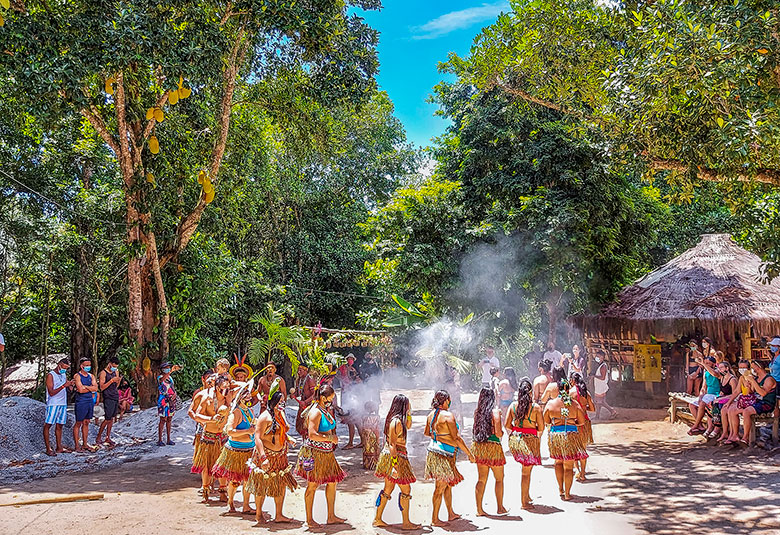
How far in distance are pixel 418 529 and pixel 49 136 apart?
1367cm

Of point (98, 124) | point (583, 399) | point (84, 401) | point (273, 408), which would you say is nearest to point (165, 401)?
point (84, 401)

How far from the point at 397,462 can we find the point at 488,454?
102 centimetres

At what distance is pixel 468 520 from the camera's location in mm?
6020

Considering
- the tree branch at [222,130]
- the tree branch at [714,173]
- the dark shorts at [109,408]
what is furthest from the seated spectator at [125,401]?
the tree branch at [714,173]

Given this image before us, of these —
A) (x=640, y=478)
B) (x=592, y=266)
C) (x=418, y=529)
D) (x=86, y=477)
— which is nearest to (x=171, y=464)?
(x=86, y=477)

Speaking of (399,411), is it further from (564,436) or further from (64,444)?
(64,444)

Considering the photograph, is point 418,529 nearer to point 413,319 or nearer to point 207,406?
point 207,406

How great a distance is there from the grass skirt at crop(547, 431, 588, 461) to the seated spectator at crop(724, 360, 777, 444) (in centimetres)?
370

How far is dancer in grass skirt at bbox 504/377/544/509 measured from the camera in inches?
253

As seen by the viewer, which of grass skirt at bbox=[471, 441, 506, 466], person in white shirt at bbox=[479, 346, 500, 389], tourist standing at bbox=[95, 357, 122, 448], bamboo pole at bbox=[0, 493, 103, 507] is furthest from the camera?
person in white shirt at bbox=[479, 346, 500, 389]

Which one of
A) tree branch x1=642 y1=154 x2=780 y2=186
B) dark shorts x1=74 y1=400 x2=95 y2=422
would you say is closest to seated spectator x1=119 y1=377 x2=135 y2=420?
dark shorts x1=74 y1=400 x2=95 y2=422

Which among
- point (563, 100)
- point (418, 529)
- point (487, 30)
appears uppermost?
point (487, 30)

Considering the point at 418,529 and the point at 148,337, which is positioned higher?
the point at 148,337

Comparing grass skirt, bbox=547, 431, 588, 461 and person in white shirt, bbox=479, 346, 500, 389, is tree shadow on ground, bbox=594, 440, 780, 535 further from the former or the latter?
person in white shirt, bbox=479, 346, 500, 389
